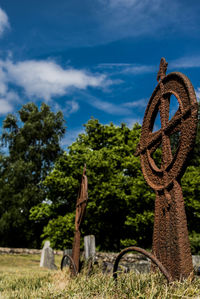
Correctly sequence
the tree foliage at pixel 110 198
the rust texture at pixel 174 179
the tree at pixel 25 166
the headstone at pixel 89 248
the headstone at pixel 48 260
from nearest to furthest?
the rust texture at pixel 174 179, the headstone at pixel 89 248, the headstone at pixel 48 260, the tree foliage at pixel 110 198, the tree at pixel 25 166

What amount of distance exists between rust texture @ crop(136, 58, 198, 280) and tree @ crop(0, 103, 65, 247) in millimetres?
20171

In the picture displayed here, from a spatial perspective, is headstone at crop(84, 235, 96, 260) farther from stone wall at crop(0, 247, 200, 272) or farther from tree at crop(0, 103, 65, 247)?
tree at crop(0, 103, 65, 247)

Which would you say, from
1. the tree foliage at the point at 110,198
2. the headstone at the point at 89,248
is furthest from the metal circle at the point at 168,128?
the tree foliage at the point at 110,198

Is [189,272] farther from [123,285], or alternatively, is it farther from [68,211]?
[68,211]

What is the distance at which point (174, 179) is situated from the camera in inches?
124

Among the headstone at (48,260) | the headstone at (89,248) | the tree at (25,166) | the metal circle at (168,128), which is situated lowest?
the headstone at (48,260)

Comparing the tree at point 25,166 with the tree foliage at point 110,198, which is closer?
the tree foliage at point 110,198

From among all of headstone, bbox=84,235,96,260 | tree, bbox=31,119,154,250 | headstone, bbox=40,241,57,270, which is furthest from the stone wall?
tree, bbox=31,119,154,250

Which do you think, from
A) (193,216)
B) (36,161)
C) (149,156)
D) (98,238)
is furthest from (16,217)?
(149,156)

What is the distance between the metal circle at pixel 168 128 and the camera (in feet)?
10.0

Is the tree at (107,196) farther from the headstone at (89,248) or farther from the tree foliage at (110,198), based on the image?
the headstone at (89,248)

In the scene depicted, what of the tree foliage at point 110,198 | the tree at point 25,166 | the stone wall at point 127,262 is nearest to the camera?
the stone wall at point 127,262

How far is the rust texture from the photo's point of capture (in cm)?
292

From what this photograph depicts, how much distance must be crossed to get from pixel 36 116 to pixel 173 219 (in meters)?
25.0
